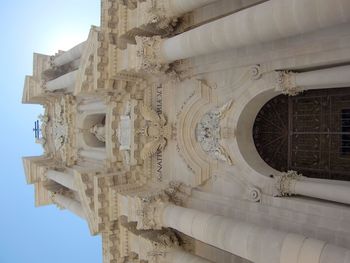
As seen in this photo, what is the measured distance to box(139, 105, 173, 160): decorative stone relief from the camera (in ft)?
55.2

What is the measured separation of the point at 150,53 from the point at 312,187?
24.8 ft

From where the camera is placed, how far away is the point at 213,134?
15148 millimetres

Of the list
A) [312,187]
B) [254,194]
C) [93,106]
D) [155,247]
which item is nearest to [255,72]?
[254,194]

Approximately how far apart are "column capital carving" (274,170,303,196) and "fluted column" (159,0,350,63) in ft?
14.0

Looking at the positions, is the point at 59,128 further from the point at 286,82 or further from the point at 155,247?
the point at 286,82

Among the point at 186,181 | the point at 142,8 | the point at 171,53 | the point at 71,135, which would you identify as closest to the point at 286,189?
the point at 186,181

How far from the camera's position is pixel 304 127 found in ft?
46.5

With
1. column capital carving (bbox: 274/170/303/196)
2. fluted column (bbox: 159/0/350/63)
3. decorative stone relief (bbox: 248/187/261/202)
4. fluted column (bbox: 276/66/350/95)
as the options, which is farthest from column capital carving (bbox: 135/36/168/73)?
column capital carving (bbox: 274/170/303/196)

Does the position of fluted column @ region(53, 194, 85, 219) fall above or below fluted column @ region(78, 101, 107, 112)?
below

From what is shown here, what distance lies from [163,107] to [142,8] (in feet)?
13.3

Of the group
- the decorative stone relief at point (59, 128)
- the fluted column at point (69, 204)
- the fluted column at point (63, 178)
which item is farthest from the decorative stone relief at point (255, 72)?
the decorative stone relief at point (59, 128)

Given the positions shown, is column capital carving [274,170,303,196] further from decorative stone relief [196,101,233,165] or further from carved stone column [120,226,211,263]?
carved stone column [120,226,211,263]

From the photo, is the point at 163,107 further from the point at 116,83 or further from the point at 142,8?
the point at 142,8

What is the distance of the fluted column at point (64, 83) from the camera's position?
72.3 feet
